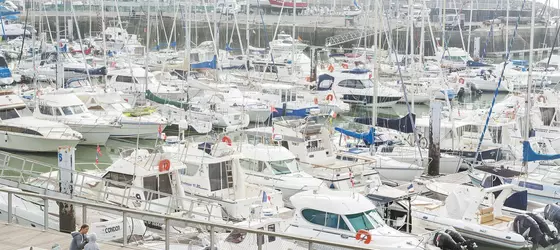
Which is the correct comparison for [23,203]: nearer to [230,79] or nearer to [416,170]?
[416,170]

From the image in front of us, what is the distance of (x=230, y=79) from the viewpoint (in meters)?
49.2

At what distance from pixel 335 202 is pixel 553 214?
685 cm

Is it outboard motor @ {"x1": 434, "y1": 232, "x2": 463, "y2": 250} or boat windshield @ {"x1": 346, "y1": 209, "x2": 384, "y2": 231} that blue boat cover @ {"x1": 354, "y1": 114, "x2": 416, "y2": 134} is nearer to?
outboard motor @ {"x1": 434, "y1": 232, "x2": 463, "y2": 250}

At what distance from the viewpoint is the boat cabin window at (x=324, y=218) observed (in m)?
19.0

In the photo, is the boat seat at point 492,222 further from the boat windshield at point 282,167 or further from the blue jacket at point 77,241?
the blue jacket at point 77,241

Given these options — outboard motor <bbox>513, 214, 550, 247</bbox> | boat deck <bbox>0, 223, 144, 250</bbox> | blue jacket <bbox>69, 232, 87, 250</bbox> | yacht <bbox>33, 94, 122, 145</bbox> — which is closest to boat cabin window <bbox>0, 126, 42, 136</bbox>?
yacht <bbox>33, 94, 122, 145</bbox>

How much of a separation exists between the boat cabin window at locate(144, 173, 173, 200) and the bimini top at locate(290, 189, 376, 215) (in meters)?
3.41

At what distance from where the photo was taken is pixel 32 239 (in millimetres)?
14219

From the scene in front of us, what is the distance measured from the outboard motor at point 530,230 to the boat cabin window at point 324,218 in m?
5.38

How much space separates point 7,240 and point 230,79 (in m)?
35.4

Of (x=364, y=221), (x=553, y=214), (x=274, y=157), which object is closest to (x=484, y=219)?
(x=553, y=214)

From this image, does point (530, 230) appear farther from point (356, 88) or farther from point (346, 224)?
point (356, 88)

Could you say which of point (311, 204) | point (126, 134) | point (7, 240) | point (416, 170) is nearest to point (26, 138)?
point (126, 134)

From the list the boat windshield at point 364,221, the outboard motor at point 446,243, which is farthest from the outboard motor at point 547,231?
the boat windshield at point 364,221
